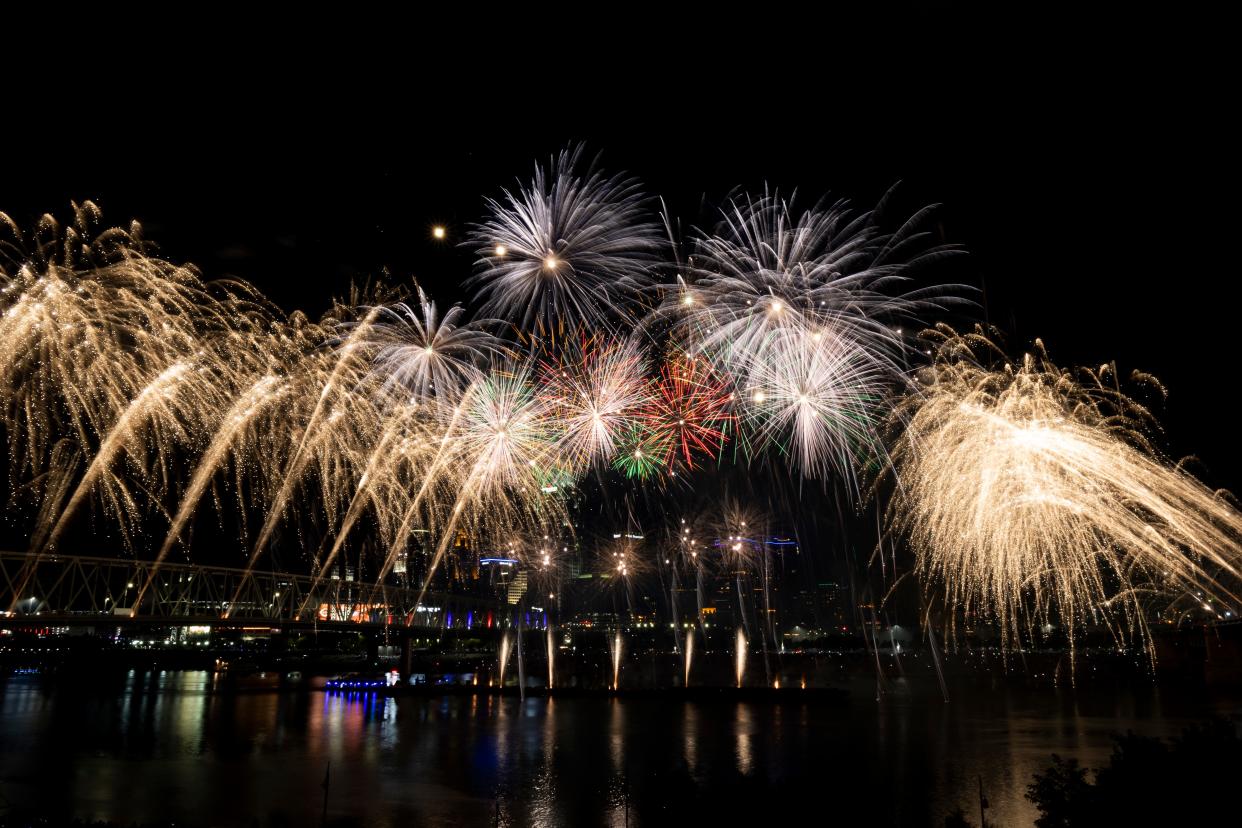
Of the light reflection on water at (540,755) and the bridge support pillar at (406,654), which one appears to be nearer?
the light reflection on water at (540,755)

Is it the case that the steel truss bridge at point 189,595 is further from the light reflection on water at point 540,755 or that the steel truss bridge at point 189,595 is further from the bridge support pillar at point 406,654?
the light reflection on water at point 540,755

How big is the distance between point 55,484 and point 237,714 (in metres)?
25.4

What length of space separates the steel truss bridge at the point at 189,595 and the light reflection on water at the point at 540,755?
19.7 feet

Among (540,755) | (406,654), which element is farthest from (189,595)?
(540,755)

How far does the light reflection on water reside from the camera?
24047mm

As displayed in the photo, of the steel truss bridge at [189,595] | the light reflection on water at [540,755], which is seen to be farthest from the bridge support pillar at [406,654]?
the light reflection on water at [540,755]

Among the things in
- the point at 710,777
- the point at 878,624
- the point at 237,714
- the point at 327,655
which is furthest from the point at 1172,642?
the point at 327,655

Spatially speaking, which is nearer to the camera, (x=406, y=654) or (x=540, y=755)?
(x=540, y=755)

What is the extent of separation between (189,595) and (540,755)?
30.1 metres

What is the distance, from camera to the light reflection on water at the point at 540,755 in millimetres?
24047

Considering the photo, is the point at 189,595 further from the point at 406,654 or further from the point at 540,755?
the point at 540,755

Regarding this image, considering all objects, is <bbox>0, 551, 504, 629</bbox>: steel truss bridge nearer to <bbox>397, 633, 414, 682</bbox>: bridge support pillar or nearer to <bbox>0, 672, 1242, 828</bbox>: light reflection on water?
<bbox>397, 633, 414, 682</bbox>: bridge support pillar

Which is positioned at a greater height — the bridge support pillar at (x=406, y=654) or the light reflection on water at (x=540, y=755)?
the bridge support pillar at (x=406, y=654)

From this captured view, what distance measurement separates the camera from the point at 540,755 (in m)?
35.5
